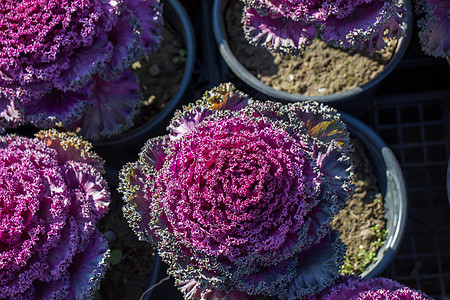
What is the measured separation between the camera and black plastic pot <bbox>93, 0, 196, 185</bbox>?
94.0 inches

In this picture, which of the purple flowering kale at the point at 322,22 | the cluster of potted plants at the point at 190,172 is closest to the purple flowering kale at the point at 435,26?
the cluster of potted plants at the point at 190,172

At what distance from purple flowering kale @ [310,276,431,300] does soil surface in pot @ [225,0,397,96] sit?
101 cm

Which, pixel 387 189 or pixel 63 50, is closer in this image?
pixel 63 50

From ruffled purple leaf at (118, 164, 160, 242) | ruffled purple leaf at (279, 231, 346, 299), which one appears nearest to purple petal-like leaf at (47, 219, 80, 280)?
ruffled purple leaf at (118, 164, 160, 242)

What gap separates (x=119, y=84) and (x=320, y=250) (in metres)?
1.22

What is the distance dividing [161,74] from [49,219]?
1149mm

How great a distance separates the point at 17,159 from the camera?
5.93 feet

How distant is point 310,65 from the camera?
2498 mm

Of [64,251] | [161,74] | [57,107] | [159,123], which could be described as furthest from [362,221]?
[57,107]

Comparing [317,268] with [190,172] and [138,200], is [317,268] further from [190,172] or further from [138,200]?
[138,200]

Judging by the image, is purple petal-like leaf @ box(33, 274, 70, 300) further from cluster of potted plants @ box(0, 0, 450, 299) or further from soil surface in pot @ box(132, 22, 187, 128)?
soil surface in pot @ box(132, 22, 187, 128)

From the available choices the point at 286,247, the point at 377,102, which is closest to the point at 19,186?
the point at 286,247

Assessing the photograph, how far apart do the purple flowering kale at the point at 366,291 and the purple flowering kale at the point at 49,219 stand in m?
0.91

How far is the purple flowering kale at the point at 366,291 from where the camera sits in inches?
67.7
